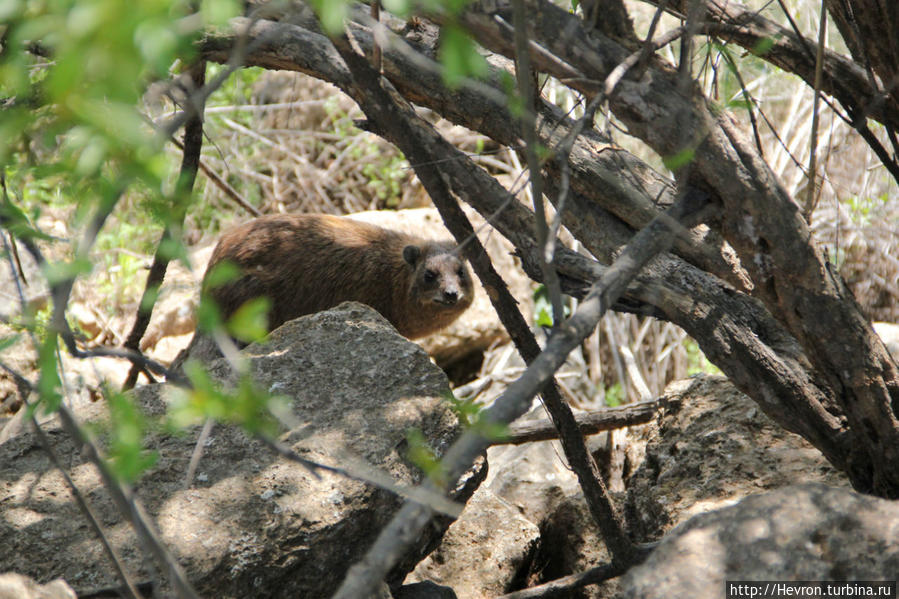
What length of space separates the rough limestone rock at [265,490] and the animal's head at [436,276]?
2.92m

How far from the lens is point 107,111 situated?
1.43 m

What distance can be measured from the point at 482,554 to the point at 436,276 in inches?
126

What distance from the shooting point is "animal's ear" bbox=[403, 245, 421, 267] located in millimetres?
6922

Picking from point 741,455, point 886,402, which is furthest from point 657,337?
point 886,402

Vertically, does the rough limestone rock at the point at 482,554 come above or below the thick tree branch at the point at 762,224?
below

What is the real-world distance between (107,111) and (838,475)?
307 cm

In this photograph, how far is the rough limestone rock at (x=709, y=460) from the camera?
140 inches

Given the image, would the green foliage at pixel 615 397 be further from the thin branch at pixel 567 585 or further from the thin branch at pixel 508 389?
the thin branch at pixel 508 389

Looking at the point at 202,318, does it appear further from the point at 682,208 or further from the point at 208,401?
the point at 682,208

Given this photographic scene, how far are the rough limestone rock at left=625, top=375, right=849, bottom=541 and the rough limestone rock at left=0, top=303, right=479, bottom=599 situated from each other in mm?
985

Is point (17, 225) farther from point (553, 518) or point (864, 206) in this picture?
point (864, 206)

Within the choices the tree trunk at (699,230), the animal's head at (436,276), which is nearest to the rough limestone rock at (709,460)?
the tree trunk at (699,230)

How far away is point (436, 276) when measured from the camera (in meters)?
6.86

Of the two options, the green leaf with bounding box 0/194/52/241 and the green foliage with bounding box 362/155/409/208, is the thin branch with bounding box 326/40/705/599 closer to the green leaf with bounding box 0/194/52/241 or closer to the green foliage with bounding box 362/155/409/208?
the green leaf with bounding box 0/194/52/241
